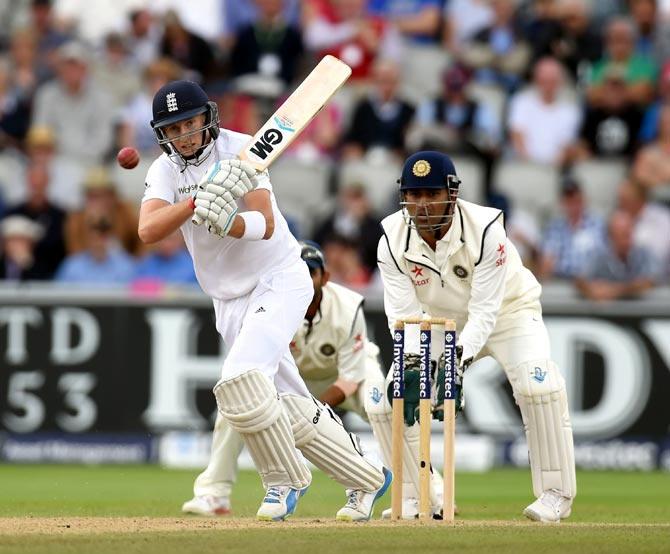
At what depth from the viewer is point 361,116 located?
42.5 feet

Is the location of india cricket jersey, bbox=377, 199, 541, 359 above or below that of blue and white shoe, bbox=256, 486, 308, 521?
above

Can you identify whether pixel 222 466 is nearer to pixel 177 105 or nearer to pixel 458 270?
pixel 458 270

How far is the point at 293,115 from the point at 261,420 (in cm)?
139

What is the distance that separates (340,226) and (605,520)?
196 inches

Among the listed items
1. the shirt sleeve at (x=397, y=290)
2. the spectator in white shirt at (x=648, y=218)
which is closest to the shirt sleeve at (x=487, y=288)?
the shirt sleeve at (x=397, y=290)

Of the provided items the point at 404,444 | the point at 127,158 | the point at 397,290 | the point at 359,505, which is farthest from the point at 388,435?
the point at 127,158

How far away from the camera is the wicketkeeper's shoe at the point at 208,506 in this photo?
7.86m

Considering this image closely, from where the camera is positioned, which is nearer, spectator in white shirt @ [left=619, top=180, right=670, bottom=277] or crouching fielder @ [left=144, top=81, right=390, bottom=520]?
crouching fielder @ [left=144, top=81, right=390, bottom=520]

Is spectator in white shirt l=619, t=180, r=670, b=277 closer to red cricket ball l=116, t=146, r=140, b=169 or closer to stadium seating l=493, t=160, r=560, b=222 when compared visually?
stadium seating l=493, t=160, r=560, b=222

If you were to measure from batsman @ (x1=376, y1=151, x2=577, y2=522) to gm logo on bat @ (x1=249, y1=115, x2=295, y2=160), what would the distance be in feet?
1.92

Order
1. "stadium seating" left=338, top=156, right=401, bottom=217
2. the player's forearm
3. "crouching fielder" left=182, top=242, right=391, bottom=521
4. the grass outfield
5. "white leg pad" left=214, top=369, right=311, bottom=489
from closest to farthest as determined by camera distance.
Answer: the grass outfield
the player's forearm
"white leg pad" left=214, top=369, right=311, bottom=489
"crouching fielder" left=182, top=242, right=391, bottom=521
"stadium seating" left=338, top=156, right=401, bottom=217

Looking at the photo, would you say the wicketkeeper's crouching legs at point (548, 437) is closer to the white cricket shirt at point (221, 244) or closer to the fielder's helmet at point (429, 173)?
the fielder's helmet at point (429, 173)

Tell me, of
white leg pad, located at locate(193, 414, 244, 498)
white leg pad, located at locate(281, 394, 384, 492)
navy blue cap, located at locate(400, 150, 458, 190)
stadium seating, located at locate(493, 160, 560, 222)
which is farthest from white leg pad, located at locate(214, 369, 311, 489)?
stadium seating, located at locate(493, 160, 560, 222)

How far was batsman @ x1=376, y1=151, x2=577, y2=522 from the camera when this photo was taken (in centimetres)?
690
